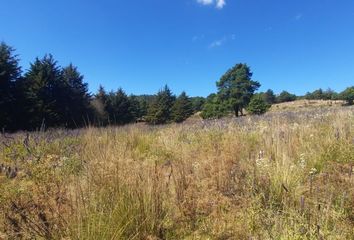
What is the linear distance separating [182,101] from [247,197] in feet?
160

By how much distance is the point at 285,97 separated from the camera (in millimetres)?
88188

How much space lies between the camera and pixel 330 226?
9.25ft

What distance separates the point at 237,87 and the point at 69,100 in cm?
3157

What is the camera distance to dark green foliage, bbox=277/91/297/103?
288ft

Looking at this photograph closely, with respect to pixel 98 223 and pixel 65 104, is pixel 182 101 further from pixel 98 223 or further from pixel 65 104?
pixel 98 223

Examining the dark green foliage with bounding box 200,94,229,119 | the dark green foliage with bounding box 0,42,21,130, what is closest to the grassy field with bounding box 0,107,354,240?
the dark green foliage with bounding box 0,42,21,130

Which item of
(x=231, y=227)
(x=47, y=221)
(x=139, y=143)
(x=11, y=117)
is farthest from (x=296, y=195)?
(x=11, y=117)

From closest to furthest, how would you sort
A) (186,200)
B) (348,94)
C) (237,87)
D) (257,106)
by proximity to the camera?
(186,200), (257,106), (237,87), (348,94)

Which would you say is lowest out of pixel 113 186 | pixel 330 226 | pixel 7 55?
pixel 330 226

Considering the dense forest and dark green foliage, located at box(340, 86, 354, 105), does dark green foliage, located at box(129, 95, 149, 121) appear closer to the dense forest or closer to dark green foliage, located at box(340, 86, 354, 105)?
the dense forest

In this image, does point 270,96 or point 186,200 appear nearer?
point 186,200

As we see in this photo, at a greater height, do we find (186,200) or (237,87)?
(237,87)

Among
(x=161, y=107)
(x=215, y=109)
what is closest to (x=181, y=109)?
(x=161, y=107)

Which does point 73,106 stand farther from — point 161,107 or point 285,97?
point 285,97
